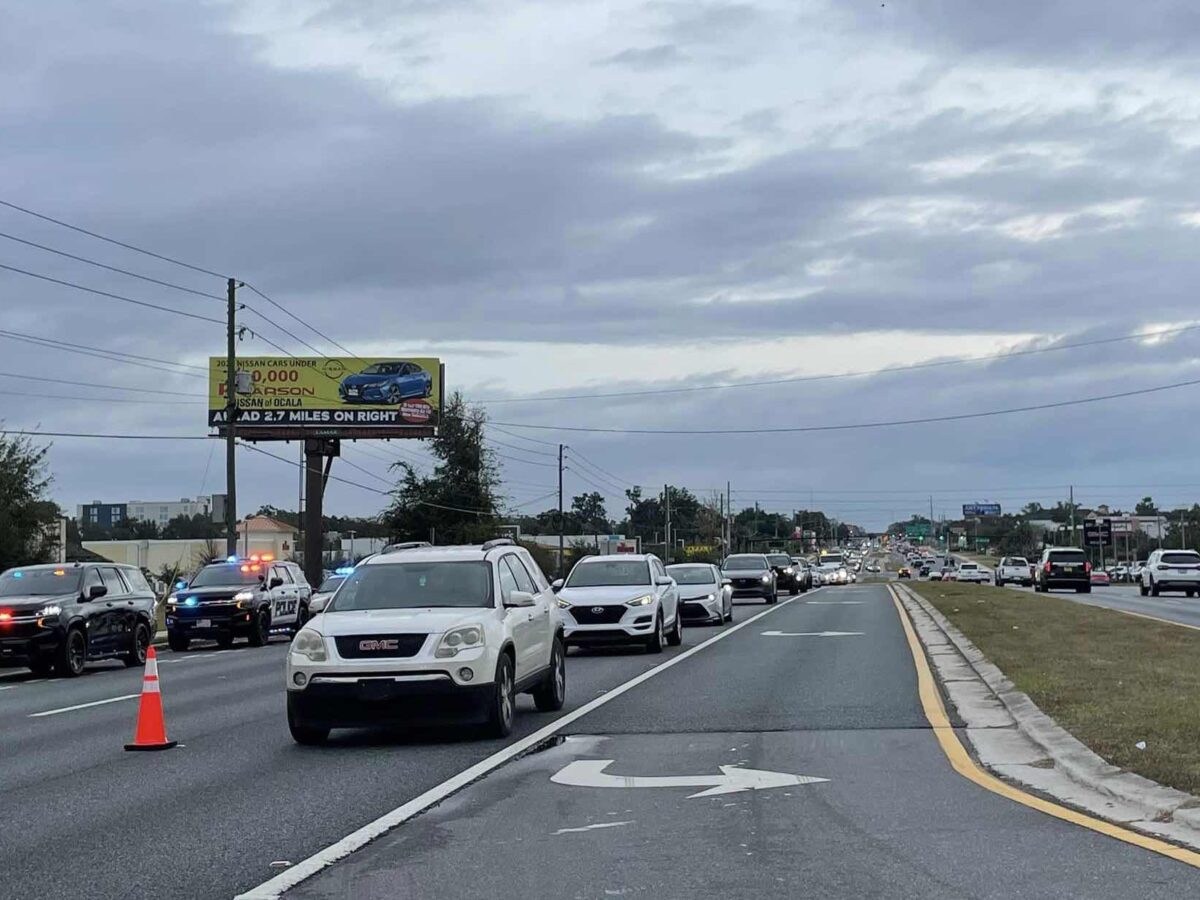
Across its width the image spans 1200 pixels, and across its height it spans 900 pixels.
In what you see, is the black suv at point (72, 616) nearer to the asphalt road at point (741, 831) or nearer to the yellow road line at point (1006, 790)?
the asphalt road at point (741, 831)

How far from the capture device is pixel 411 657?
1309cm

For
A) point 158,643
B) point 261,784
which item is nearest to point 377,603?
point 261,784

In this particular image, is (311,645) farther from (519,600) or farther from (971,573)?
(971,573)

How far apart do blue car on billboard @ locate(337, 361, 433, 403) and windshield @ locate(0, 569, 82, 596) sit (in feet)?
163

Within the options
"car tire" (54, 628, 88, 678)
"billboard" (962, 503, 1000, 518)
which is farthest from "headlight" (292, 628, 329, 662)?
"billboard" (962, 503, 1000, 518)

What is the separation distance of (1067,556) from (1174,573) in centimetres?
712

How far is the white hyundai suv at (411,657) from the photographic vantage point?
42.8 feet

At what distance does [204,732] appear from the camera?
15.0 metres

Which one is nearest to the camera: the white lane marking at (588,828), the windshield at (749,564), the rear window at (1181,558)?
the white lane marking at (588,828)

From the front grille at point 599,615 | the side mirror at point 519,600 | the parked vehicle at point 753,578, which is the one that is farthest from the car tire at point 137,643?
the parked vehicle at point 753,578

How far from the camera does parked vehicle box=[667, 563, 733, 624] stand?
32188mm

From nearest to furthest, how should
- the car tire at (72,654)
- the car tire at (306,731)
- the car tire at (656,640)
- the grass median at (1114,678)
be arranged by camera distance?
1. the grass median at (1114,678)
2. the car tire at (306,731)
3. the car tire at (72,654)
4. the car tire at (656,640)

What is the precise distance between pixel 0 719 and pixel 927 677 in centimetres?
1098

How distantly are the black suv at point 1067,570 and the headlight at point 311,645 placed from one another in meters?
49.1
